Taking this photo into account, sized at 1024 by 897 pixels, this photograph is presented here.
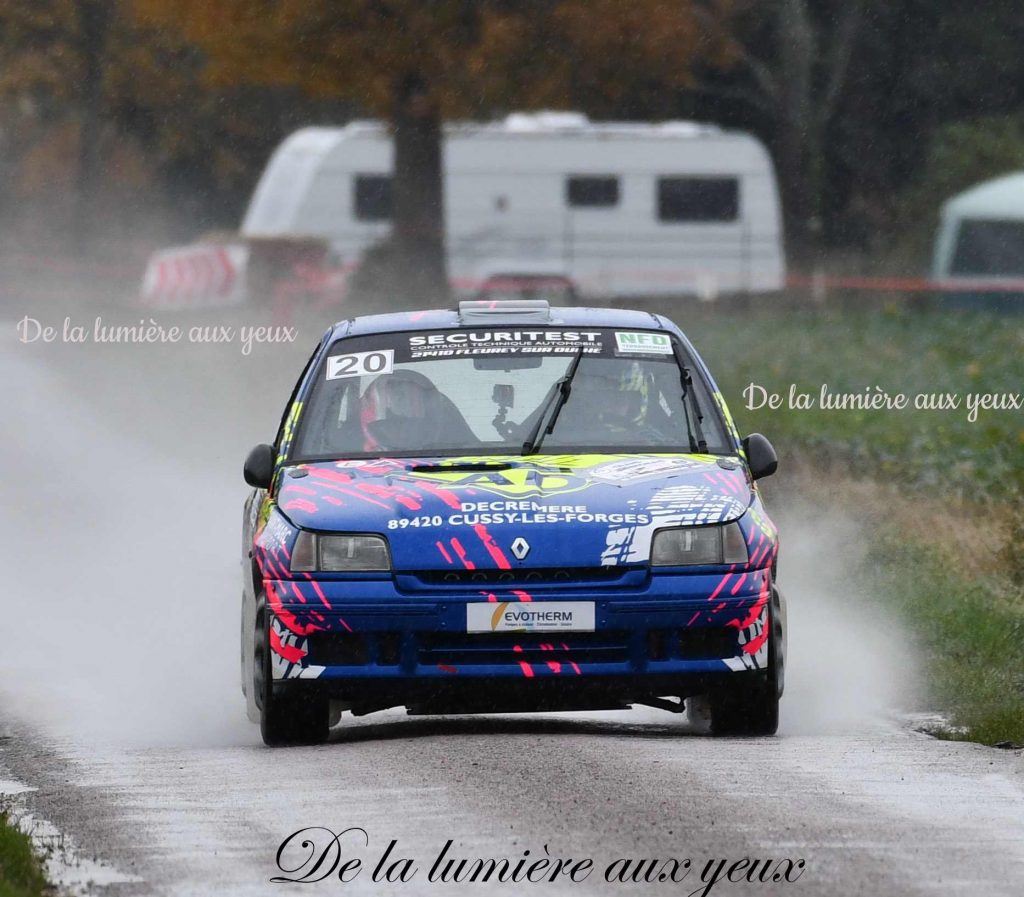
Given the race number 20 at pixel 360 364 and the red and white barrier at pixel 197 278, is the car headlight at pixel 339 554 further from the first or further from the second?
the red and white barrier at pixel 197 278

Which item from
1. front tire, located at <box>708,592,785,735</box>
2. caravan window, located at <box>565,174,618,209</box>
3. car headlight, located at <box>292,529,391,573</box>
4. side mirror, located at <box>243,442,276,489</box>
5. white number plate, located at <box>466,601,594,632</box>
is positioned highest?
side mirror, located at <box>243,442,276,489</box>

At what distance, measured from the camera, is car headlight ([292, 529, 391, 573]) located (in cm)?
871

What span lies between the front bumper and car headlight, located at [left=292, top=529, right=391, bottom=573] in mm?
51

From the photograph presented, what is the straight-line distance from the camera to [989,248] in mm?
41750

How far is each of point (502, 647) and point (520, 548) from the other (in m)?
0.35

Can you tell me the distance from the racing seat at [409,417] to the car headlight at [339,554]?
893mm

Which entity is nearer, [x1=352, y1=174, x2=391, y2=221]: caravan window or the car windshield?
the car windshield

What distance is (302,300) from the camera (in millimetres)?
34188

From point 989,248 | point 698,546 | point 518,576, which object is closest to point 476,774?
point 518,576

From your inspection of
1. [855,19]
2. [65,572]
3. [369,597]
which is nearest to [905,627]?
[369,597]

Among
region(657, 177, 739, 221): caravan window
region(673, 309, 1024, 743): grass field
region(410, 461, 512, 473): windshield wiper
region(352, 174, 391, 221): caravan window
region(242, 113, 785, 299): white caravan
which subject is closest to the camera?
region(410, 461, 512, 473): windshield wiper

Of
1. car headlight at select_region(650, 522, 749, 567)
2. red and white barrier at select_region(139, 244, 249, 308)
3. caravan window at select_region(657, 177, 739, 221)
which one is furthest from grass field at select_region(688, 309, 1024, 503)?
car headlight at select_region(650, 522, 749, 567)

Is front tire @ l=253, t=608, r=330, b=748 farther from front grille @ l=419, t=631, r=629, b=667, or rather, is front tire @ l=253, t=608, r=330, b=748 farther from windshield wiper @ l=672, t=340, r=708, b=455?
windshield wiper @ l=672, t=340, r=708, b=455

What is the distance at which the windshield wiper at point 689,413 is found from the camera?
31.6 feet
